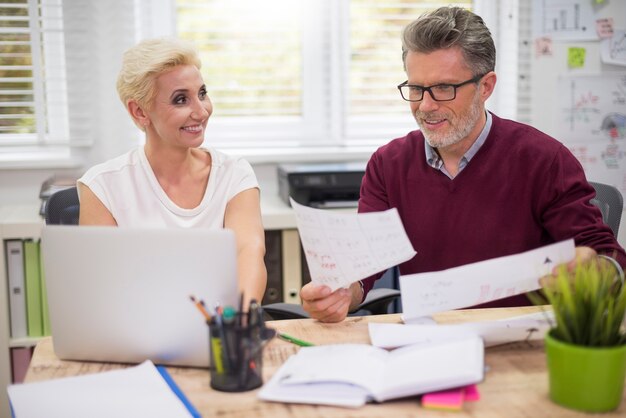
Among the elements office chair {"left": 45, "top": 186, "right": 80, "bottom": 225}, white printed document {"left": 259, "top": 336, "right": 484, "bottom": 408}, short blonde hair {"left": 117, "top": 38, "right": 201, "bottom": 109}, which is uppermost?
short blonde hair {"left": 117, "top": 38, "right": 201, "bottom": 109}

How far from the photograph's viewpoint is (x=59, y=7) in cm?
294

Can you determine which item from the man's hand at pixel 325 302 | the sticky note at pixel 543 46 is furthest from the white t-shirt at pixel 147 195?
the sticky note at pixel 543 46

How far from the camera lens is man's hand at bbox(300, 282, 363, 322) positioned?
1.45m

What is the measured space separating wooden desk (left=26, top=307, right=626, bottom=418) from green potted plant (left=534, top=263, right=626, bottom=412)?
0.03 meters

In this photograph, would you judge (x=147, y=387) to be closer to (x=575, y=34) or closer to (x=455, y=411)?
(x=455, y=411)

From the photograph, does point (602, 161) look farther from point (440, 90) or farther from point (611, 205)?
point (440, 90)

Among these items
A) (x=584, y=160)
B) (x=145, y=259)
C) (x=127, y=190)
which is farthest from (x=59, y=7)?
(x=584, y=160)

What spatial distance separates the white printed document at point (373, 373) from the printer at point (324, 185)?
1.49 meters

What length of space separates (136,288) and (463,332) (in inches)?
22.4

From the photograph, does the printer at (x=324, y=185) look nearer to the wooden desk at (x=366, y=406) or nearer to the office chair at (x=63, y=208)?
the office chair at (x=63, y=208)

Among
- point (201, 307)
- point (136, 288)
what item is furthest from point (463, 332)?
point (136, 288)

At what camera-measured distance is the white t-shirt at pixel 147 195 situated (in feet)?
6.34

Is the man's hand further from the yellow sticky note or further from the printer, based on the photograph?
the yellow sticky note

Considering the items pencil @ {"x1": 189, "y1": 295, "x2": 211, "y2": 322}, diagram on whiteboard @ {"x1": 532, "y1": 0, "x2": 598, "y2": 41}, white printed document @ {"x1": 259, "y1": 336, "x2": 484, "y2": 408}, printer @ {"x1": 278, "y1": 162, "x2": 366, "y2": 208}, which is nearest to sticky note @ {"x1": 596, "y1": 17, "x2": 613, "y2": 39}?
diagram on whiteboard @ {"x1": 532, "y1": 0, "x2": 598, "y2": 41}
